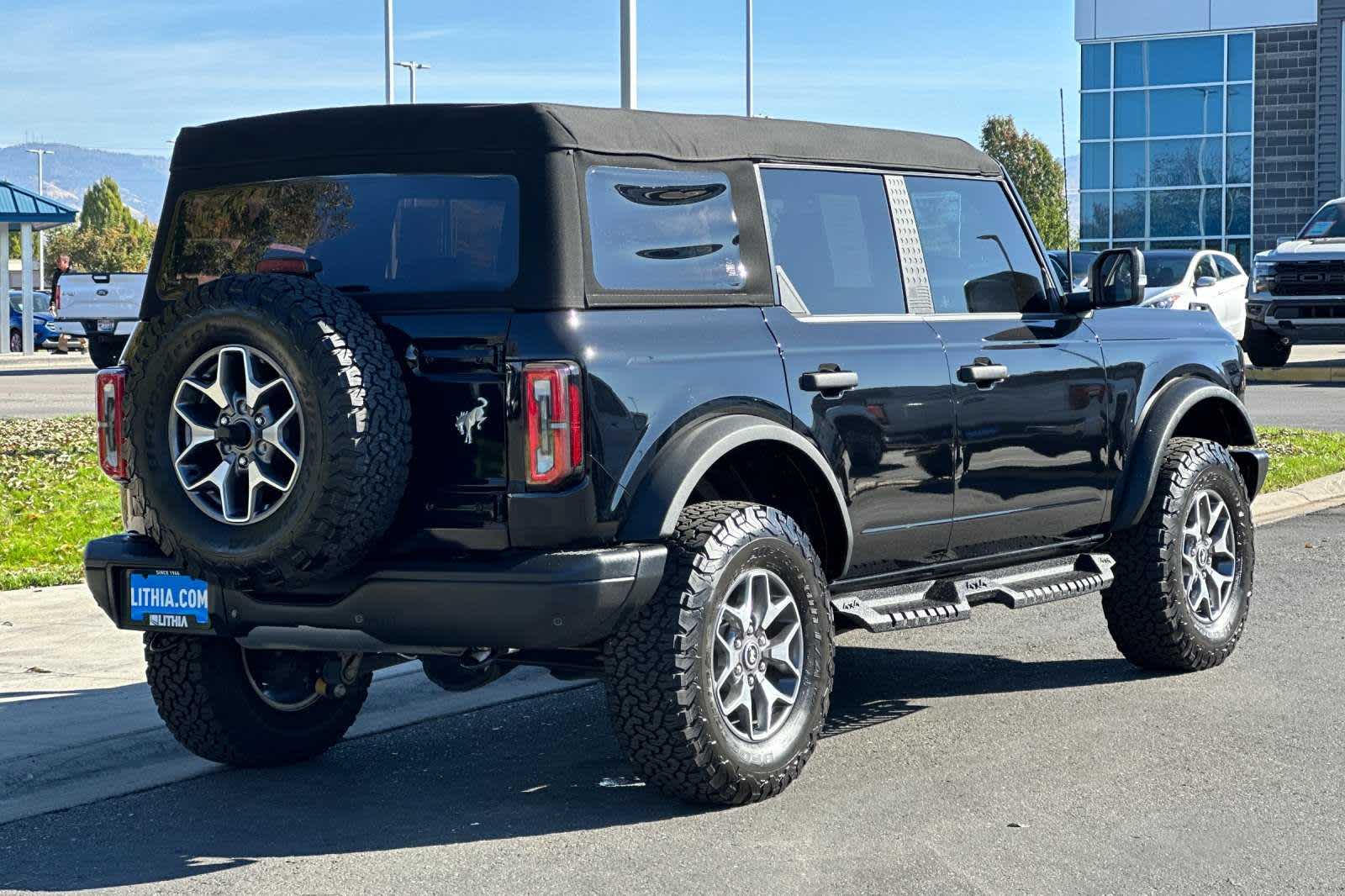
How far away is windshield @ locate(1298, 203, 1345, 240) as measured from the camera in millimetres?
26094

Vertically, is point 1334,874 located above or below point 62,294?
below

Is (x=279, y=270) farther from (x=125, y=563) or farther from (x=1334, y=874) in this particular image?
(x=1334, y=874)

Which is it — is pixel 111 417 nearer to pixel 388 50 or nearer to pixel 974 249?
pixel 974 249

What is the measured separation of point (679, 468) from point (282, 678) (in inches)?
68.5

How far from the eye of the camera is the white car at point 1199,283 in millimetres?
24422

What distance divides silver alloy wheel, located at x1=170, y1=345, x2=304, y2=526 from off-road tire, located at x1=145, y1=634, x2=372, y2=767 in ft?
2.67

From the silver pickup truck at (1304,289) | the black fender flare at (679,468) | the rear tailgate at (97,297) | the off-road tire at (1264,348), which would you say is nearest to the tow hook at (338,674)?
the black fender flare at (679,468)

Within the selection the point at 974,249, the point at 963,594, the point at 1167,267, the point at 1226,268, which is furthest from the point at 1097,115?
the point at 963,594

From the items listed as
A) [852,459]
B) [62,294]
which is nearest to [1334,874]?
[852,459]

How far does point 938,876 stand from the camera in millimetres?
4910

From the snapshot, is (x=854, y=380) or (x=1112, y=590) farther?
(x=1112, y=590)

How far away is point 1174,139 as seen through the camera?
4488 cm

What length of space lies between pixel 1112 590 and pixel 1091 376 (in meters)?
0.86

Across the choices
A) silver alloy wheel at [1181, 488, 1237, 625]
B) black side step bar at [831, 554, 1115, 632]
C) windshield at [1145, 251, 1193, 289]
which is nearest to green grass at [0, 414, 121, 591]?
black side step bar at [831, 554, 1115, 632]
